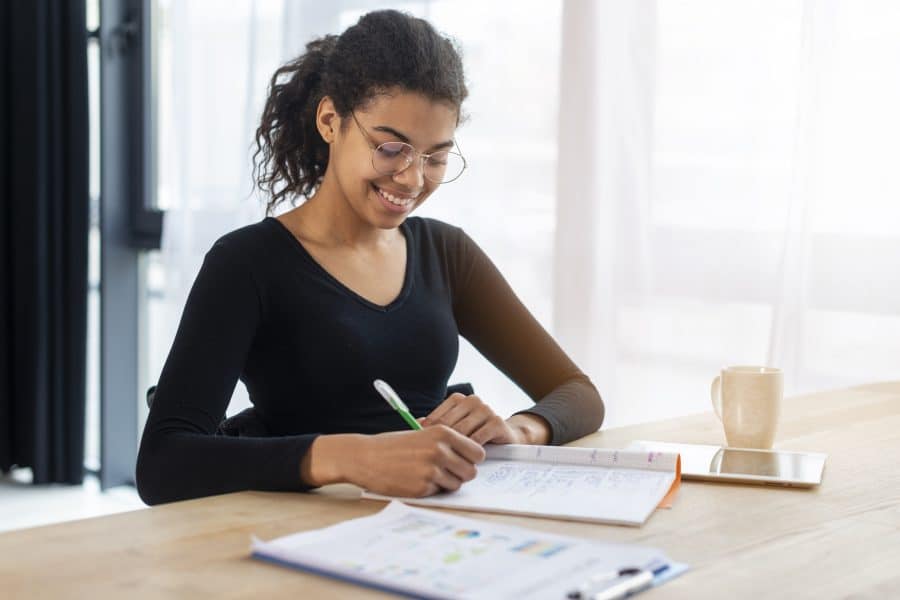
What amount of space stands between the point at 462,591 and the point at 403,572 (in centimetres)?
6

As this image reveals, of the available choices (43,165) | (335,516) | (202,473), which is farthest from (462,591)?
(43,165)

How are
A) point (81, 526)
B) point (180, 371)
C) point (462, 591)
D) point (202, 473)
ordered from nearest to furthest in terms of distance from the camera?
point (462, 591)
point (81, 526)
point (202, 473)
point (180, 371)

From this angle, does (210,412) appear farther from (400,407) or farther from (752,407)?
(752,407)

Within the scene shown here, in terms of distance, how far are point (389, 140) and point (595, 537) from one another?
0.80 meters

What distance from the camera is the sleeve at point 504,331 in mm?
1827

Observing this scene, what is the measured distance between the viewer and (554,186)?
8.47 ft

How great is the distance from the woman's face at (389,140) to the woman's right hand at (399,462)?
1.81ft

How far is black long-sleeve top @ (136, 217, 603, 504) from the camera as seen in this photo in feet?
4.39

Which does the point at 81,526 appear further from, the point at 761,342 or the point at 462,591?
the point at 761,342

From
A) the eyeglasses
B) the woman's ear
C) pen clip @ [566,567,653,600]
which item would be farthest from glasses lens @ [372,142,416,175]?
pen clip @ [566,567,653,600]

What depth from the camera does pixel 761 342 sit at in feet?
7.41

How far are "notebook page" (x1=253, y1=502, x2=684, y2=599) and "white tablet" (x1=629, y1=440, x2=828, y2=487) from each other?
0.32 m

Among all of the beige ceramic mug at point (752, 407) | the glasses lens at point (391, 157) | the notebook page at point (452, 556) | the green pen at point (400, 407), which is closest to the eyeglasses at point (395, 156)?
the glasses lens at point (391, 157)

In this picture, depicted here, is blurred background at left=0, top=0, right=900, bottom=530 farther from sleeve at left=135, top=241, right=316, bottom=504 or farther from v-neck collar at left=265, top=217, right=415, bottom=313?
sleeve at left=135, top=241, right=316, bottom=504
